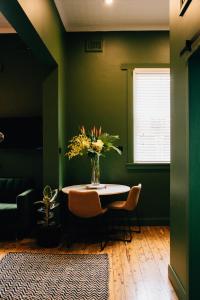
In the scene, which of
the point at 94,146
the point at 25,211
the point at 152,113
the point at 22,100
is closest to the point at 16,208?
the point at 25,211

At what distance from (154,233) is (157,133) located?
1663mm

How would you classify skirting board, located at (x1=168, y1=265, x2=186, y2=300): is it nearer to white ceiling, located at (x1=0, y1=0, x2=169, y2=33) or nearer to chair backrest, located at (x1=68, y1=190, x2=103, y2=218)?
chair backrest, located at (x1=68, y1=190, x2=103, y2=218)

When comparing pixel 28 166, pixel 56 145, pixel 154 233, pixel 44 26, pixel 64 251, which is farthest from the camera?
pixel 28 166

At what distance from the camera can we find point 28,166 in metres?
5.73

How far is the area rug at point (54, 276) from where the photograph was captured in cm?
320

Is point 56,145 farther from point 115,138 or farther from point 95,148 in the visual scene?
point 115,138

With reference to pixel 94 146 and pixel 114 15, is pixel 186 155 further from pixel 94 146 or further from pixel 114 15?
pixel 114 15

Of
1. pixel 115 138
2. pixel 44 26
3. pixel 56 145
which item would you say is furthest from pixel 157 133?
pixel 44 26

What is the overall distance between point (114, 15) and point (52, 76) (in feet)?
4.71

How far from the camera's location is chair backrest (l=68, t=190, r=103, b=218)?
443 cm

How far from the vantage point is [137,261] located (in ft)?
13.4

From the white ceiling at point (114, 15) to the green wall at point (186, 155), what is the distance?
1971 mm

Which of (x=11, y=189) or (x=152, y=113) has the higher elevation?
(x=152, y=113)

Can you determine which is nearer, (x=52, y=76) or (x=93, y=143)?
(x=52, y=76)
